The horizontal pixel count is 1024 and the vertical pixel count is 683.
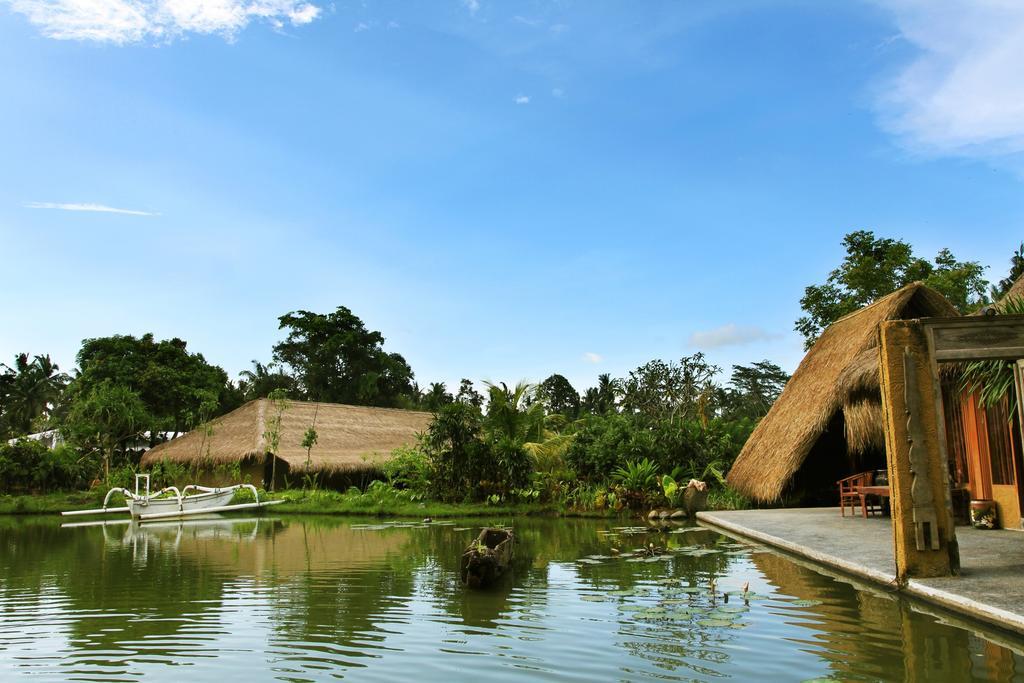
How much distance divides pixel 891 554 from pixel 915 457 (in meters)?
1.71

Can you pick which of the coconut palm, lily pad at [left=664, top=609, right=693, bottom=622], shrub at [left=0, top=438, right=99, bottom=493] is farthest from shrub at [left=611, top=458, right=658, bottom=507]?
shrub at [left=0, top=438, right=99, bottom=493]

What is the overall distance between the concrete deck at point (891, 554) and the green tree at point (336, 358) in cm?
2832

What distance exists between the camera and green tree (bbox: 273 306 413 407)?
39344mm

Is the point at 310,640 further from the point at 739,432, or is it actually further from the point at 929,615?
the point at 739,432

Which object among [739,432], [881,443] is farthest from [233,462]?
[881,443]

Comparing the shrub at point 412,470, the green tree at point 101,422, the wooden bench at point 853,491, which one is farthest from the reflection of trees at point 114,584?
the green tree at point 101,422

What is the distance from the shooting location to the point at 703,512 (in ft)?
50.2

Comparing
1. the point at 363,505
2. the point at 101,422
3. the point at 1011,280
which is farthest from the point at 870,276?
the point at 101,422

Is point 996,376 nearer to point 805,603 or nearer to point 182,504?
Answer: point 805,603

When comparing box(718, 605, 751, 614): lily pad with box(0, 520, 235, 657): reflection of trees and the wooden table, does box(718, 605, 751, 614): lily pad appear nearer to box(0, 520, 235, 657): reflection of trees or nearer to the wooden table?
box(0, 520, 235, 657): reflection of trees

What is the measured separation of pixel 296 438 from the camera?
2588 centimetres

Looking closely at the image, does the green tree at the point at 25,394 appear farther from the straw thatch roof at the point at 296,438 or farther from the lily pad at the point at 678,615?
the lily pad at the point at 678,615

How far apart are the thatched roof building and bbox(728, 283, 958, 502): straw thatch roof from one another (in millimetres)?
13406

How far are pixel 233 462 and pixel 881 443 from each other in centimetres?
1894
